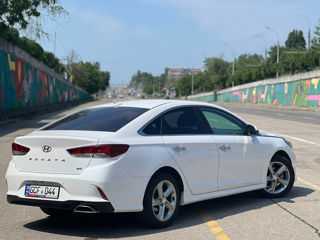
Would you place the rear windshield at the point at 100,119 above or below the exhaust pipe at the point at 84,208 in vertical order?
above

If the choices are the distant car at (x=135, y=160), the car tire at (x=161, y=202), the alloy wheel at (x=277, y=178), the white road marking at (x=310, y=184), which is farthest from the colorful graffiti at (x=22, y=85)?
the car tire at (x=161, y=202)

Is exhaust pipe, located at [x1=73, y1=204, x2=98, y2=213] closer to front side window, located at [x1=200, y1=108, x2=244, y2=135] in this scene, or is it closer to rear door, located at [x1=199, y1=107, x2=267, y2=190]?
rear door, located at [x1=199, y1=107, x2=267, y2=190]

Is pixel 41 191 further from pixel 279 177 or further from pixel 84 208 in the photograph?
pixel 279 177

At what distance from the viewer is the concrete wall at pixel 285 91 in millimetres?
56094

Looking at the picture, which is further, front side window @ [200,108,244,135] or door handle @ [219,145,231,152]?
front side window @ [200,108,244,135]

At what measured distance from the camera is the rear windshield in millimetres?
5949

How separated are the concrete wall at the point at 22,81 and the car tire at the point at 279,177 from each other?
91.9 ft

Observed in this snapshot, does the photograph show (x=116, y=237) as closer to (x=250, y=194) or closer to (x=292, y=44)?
(x=250, y=194)

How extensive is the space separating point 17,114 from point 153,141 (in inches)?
1106

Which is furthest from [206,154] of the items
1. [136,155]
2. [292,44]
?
[292,44]

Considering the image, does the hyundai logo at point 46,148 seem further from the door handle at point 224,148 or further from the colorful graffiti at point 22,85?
the colorful graffiti at point 22,85

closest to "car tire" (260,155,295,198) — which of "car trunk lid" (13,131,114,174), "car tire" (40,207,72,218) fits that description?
"car tire" (40,207,72,218)

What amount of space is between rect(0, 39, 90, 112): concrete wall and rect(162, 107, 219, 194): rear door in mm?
28506

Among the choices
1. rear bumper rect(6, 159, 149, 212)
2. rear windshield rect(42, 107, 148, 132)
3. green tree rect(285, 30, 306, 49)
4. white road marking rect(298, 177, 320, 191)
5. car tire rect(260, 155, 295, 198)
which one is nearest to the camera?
rear bumper rect(6, 159, 149, 212)
